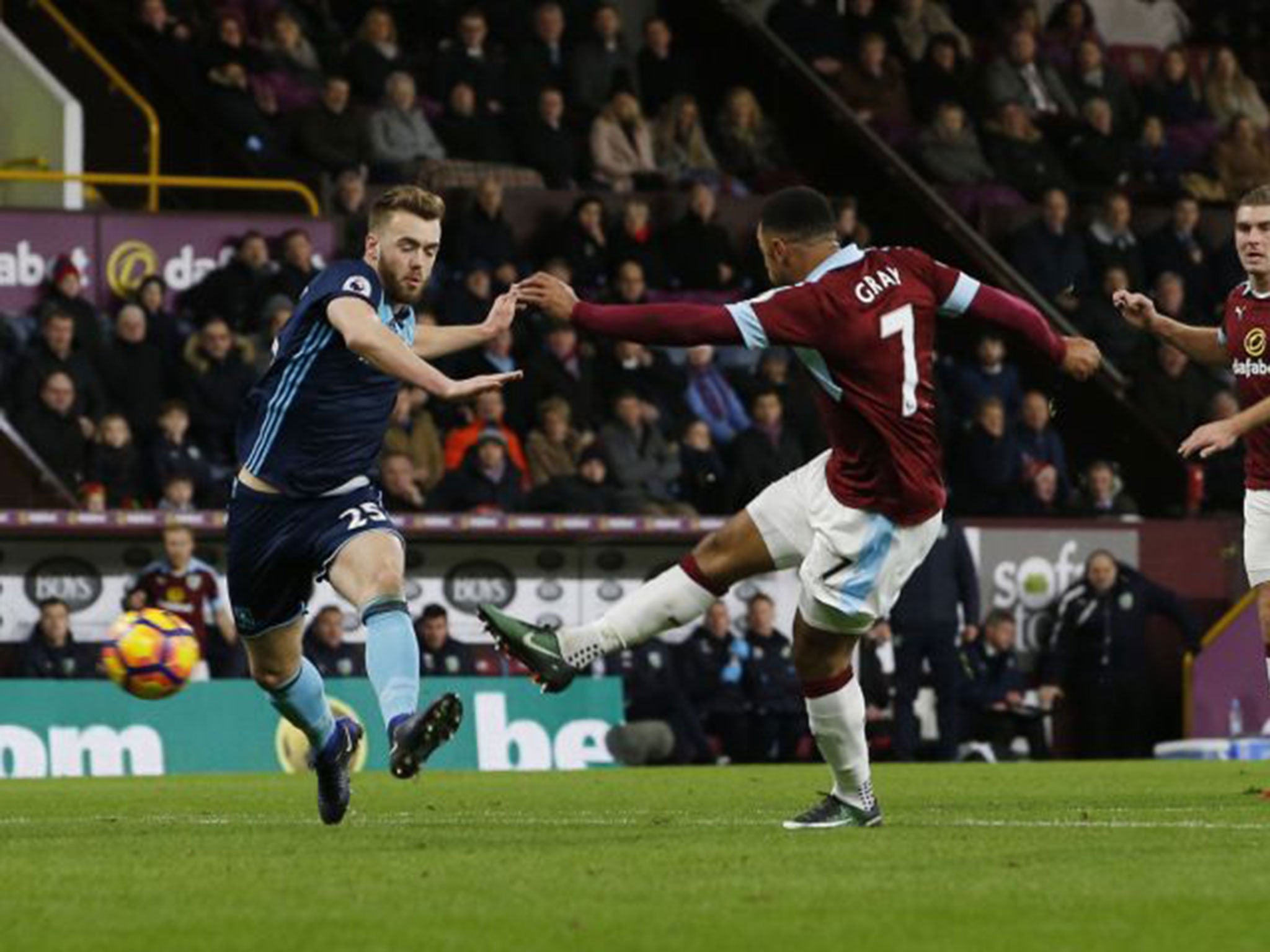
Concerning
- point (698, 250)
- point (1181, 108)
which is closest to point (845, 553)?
point (698, 250)

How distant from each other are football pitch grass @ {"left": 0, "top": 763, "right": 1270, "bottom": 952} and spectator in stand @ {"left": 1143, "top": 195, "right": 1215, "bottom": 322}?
12.9 meters

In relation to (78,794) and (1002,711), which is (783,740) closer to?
(1002,711)

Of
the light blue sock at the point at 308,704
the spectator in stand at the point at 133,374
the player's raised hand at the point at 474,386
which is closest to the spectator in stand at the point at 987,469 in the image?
the spectator in stand at the point at 133,374

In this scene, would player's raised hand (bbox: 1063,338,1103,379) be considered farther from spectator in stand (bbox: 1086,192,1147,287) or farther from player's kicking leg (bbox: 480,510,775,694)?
spectator in stand (bbox: 1086,192,1147,287)

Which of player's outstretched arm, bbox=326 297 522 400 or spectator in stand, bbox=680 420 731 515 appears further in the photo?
spectator in stand, bbox=680 420 731 515

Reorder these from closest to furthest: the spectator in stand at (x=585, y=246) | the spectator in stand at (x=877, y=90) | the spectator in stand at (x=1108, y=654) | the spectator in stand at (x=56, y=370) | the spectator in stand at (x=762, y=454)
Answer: the spectator in stand at (x=56, y=370)
the spectator in stand at (x=1108, y=654)
the spectator in stand at (x=762, y=454)
the spectator in stand at (x=585, y=246)
the spectator in stand at (x=877, y=90)

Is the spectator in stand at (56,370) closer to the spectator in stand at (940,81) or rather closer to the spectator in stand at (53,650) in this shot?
the spectator in stand at (53,650)

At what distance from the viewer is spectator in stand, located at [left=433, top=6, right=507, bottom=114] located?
24547 millimetres

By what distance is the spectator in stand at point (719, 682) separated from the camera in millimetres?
20891

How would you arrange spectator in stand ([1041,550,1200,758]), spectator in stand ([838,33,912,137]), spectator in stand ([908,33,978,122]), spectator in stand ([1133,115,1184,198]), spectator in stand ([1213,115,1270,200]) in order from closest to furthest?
spectator in stand ([1041,550,1200,758]) → spectator in stand ([908,33,978,122]) → spectator in stand ([838,33,912,137]) → spectator in stand ([1133,115,1184,198]) → spectator in stand ([1213,115,1270,200])

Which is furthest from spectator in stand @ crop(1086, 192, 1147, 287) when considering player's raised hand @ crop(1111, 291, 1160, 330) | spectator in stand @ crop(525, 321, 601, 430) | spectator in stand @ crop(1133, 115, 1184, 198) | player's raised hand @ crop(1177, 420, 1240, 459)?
player's raised hand @ crop(1177, 420, 1240, 459)

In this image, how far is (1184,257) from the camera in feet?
84.2

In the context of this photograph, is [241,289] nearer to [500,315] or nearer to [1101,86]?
[1101,86]

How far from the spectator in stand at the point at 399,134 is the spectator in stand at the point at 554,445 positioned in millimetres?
2921
